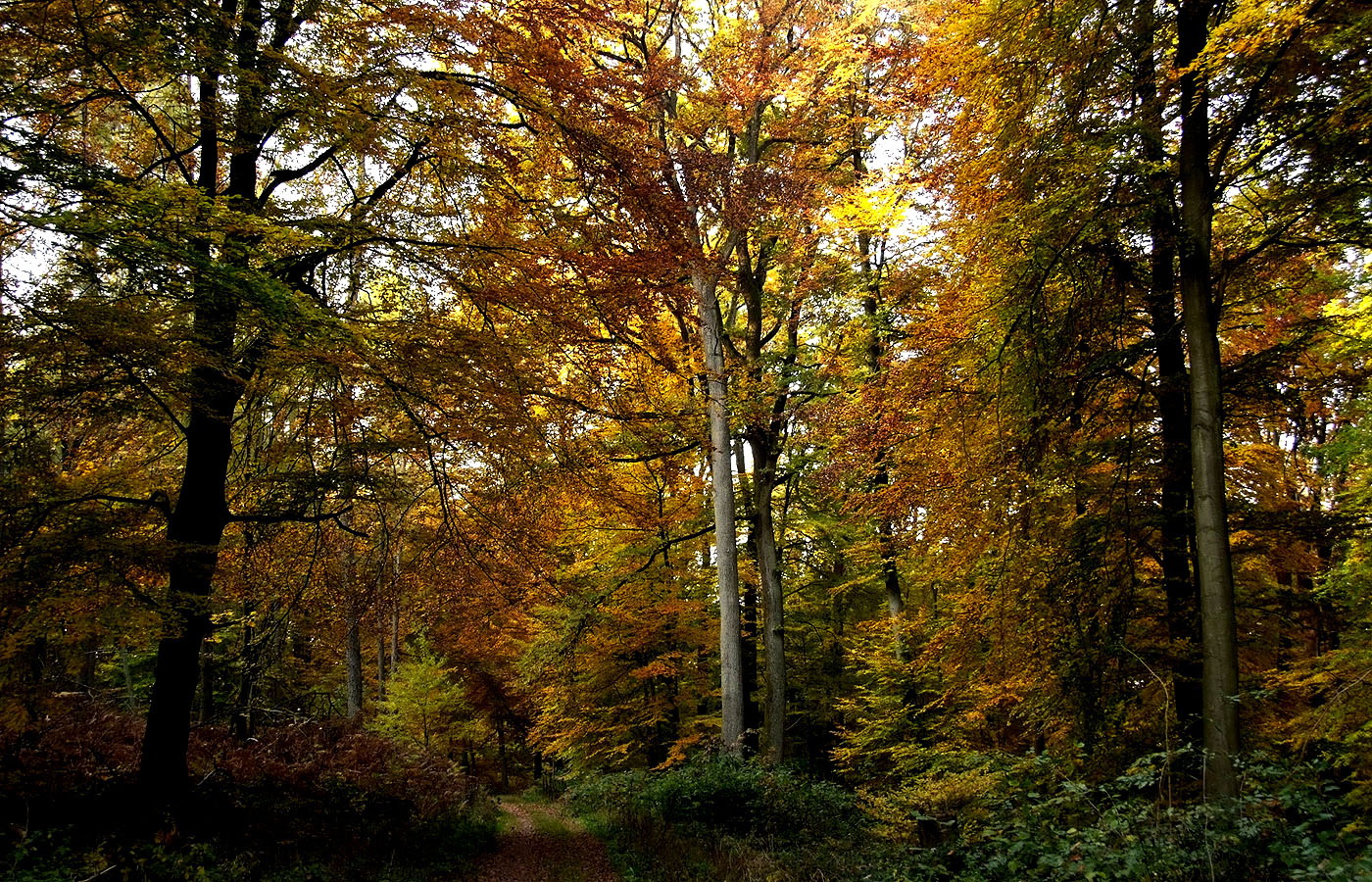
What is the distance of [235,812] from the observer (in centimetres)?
703

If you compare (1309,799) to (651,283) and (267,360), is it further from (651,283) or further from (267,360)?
(267,360)

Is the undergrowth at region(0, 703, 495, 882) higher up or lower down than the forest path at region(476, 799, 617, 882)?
higher up

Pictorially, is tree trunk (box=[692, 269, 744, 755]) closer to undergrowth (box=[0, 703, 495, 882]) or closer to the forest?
the forest

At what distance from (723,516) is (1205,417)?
6766 millimetres

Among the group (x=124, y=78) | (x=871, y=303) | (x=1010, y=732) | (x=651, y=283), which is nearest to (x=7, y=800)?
(x=124, y=78)

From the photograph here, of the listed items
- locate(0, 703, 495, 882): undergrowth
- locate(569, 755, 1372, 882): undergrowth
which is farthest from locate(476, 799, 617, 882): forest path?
locate(0, 703, 495, 882): undergrowth

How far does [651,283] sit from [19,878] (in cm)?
716

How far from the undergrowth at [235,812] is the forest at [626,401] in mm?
63

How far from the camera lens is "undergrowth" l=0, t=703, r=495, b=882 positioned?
5.60 metres

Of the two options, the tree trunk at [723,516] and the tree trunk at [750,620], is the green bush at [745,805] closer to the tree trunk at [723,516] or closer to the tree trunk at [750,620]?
the tree trunk at [723,516]

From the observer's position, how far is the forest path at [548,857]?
8.14 m

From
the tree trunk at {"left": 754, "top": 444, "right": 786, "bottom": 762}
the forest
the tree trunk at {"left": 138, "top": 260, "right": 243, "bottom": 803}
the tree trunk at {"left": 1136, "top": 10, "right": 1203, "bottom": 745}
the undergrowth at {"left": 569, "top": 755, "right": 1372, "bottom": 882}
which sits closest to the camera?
the undergrowth at {"left": 569, "top": 755, "right": 1372, "bottom": 882}

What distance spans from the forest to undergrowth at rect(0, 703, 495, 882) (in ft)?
0.21

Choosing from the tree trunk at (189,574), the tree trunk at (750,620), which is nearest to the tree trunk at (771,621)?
the tree trunk at (750,620)
